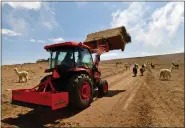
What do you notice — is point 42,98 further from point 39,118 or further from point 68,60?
point 68,60

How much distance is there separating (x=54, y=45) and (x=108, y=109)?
134 inches

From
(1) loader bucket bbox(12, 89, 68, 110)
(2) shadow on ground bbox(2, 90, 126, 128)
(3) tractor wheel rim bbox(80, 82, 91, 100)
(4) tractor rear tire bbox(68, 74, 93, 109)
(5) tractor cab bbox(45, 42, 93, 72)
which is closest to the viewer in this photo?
(1) loader bucket bbox(12, 89, 68, 110)

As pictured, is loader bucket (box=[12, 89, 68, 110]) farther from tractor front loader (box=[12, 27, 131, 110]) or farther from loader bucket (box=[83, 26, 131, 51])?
loader bucket (box=[83, 26, 131, 51])

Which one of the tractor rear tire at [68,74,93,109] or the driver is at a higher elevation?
the driver

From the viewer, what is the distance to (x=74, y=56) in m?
9.13

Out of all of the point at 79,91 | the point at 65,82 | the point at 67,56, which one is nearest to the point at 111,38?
the point at 67,56

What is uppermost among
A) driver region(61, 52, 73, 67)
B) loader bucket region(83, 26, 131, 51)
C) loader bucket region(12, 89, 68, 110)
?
→ loader bucket region(83, 26, 131, 51)

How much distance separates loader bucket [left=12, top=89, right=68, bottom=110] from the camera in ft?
23.3

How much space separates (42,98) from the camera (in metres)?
7.29

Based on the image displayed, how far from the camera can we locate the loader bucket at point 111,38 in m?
13.6

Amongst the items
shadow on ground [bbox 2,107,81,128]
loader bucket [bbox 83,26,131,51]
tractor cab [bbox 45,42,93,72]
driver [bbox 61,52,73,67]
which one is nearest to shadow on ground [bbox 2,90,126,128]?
shadow on ground [bbox 2,107,81,128]

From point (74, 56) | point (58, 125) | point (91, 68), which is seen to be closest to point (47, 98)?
point (58, 125)

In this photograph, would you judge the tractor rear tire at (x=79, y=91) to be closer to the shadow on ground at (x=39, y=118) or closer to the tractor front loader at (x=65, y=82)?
the tractor front loader at (x=65, y=82)

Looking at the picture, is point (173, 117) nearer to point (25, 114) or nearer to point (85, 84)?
point (85, 84)
